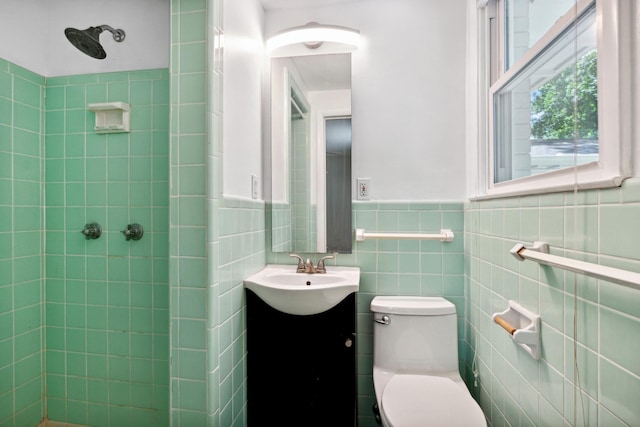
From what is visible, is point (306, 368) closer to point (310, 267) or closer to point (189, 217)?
point (310, 267)

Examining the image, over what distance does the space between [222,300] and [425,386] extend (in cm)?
90

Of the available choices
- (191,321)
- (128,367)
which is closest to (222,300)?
(191,321)

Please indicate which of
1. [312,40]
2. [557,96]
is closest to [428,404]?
[557,96]

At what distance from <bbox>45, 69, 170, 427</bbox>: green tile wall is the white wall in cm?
109

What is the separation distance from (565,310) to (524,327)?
0.25 m

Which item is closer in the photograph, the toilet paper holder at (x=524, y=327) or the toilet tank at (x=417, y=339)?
the toilet paper holder at (x=524, y=327)

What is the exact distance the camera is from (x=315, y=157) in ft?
5.90

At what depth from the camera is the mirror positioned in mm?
1776

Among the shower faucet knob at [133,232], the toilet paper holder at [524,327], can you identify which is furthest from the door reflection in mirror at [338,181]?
the shower faucet knob at [133,232]

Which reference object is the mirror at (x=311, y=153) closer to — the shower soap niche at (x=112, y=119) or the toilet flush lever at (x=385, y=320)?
the toilet flush lever at (x=385, y=320)

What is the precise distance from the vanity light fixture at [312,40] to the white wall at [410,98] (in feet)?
0.30

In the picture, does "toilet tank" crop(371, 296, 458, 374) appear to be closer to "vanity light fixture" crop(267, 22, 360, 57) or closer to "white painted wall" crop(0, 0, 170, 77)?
"vanity light fixture" crop(267, 22, 360, 57)

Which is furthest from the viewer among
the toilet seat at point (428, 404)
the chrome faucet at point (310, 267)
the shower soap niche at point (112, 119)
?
the chrome faucet at point (310, 267)

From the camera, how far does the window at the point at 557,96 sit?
0.70m
